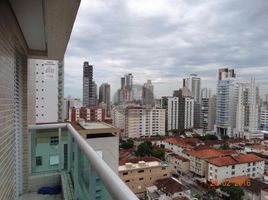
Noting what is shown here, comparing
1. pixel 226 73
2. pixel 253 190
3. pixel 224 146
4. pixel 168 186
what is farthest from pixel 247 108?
pixel 168 186

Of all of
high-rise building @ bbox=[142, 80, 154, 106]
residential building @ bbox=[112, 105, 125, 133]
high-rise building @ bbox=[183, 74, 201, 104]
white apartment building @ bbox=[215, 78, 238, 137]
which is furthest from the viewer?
high-rise building @ bbox=[183, 74, 201, 104]

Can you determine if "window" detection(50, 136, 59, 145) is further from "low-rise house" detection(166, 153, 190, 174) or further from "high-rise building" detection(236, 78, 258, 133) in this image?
"high-rise building" detection(236, 78, 258, 133)

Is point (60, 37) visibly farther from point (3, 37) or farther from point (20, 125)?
point (20, 125)

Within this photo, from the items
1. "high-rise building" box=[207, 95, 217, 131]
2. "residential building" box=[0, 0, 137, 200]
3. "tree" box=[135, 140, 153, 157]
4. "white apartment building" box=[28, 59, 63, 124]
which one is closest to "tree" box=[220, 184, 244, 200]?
"tree" box=[135, 140, 153, 157]

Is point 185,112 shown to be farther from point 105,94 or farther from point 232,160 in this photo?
point 232,160

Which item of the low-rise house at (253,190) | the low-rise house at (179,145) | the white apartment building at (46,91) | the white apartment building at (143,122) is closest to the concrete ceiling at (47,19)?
the low-rise house at (253,190)

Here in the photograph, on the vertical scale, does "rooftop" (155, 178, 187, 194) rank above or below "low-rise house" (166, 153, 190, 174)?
above

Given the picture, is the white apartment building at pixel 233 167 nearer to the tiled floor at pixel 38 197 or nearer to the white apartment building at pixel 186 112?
the tiled floor at pixel 38 197

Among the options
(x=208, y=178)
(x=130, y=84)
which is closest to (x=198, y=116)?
(x=130, y=84)
